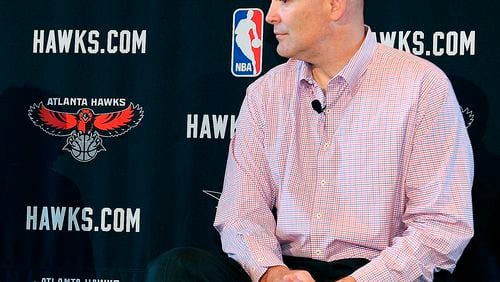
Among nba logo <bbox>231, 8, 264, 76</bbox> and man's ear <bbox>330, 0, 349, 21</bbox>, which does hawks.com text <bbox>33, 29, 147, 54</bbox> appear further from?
man's ear <bbox>330, 0, 349, 21</bbox>

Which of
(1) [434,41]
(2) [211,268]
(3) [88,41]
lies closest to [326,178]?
(2) [211,268]

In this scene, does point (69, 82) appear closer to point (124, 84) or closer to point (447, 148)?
point (124, 84)

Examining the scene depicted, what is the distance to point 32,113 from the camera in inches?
127

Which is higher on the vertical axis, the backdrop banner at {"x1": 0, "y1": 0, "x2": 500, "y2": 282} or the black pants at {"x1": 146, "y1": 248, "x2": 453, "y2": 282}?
the backdrop banner at {"x1": 0, "y1": 0, "x2": 500, "y2": 282}

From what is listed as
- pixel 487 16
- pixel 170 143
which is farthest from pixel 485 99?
pixel 170 143

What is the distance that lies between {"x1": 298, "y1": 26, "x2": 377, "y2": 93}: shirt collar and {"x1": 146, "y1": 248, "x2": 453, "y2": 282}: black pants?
480 millimetres

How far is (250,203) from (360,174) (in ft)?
1.04

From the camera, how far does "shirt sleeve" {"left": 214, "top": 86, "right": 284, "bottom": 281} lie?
88.9 inches

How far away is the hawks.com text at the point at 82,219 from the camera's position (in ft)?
10.4

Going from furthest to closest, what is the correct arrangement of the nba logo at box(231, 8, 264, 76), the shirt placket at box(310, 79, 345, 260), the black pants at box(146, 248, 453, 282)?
the nba logo at box(231, 8, 264, 76)
the shirt placket at box(310, 79, 345, 260)
the black pants at box(146, 248, 453, 282)

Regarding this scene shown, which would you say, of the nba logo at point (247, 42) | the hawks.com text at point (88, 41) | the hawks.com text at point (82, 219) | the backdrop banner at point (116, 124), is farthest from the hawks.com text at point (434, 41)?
the hawks.com text at point (82, 219)

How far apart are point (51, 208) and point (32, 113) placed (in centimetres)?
36

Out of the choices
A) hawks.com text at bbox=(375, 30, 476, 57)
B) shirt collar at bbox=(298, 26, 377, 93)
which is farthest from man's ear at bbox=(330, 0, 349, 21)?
hawks.com text at bbox=(375, 30, 476, 57)

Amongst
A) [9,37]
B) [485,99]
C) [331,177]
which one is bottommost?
[331,177]
